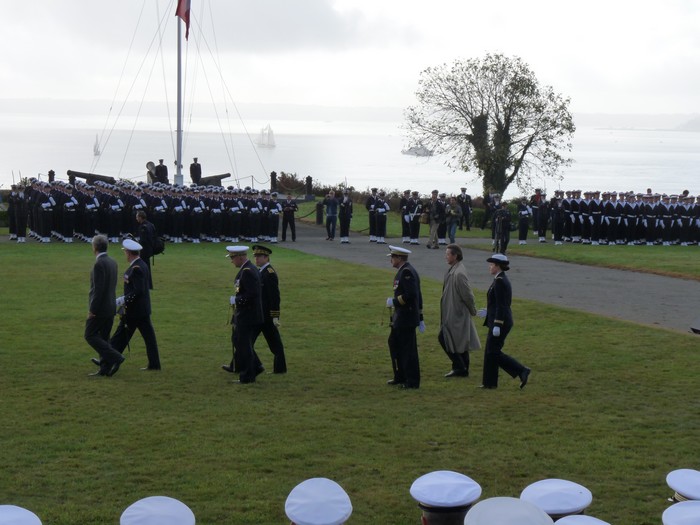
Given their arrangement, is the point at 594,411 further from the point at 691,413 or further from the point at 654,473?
the point at 654,473

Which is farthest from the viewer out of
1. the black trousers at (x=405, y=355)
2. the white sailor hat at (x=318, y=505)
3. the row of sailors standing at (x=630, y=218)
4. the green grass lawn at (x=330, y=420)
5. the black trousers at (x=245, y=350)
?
the row of sailors standing at (x=630, y=218)

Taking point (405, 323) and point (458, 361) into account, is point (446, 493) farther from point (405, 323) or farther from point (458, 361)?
point (458, 361)

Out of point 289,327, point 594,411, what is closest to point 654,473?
point 594,411

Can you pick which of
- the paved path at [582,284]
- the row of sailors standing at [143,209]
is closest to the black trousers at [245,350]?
the paved path at [582,284]

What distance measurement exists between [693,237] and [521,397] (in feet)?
87.7

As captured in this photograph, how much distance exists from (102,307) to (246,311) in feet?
6.39

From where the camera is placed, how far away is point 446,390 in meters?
13.0

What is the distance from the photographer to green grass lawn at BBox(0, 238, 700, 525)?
8.83 m

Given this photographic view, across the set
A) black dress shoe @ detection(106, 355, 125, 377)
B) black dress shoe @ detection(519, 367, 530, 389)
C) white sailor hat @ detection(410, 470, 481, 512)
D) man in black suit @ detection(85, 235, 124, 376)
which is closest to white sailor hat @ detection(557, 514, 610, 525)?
white sailor hat @ detection(410, 470, 481, 512)

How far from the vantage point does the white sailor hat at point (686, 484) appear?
4863 mm

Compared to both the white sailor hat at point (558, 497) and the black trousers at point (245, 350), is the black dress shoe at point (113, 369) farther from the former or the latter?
the white sailor hat at point (558, 497)

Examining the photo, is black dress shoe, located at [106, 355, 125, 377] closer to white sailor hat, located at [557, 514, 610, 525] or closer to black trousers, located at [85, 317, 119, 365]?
black trousers, located at [85, 317, 119, 365]

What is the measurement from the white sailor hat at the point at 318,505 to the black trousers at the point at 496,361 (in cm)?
832

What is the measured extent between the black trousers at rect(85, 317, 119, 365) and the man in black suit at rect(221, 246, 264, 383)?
1.69 metres
